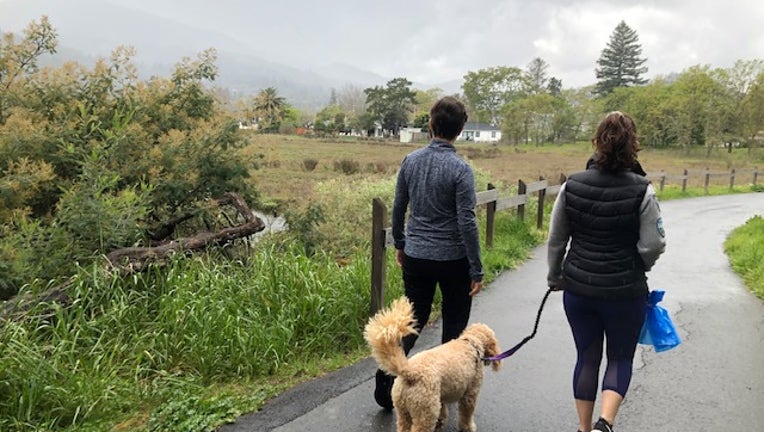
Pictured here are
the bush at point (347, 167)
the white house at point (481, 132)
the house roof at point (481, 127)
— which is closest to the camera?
the bush at point (347, 167)

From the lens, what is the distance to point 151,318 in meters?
4.63

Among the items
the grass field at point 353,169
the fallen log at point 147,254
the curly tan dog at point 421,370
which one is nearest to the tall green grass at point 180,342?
the fallen log at point 147,254

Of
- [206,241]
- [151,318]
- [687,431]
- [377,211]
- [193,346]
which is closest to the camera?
[687,431]

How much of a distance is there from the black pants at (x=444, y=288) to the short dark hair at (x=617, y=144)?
1.06 meters

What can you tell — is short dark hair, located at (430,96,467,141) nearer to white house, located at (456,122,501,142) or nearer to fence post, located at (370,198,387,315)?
Result: fence post, located at (370,198,387,315)

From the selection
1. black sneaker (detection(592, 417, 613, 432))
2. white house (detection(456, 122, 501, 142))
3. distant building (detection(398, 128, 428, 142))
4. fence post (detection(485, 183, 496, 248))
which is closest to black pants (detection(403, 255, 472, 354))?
black sneaker (detection(592, 417, 613, 432))

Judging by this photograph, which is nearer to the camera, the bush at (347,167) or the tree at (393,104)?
the bush at (347,167)

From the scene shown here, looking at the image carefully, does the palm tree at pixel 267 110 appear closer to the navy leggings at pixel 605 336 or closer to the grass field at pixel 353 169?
the grass field at pixel 353 169

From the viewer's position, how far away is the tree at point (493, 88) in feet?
355

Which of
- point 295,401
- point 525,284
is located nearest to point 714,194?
point 525,284

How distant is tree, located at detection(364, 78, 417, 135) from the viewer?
9088 centimetres

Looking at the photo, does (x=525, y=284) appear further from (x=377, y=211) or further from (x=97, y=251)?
(x=97, y=251)

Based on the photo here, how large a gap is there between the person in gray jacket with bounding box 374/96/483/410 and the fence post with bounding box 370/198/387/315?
1420 mm

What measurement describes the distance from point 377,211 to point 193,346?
2005mm
